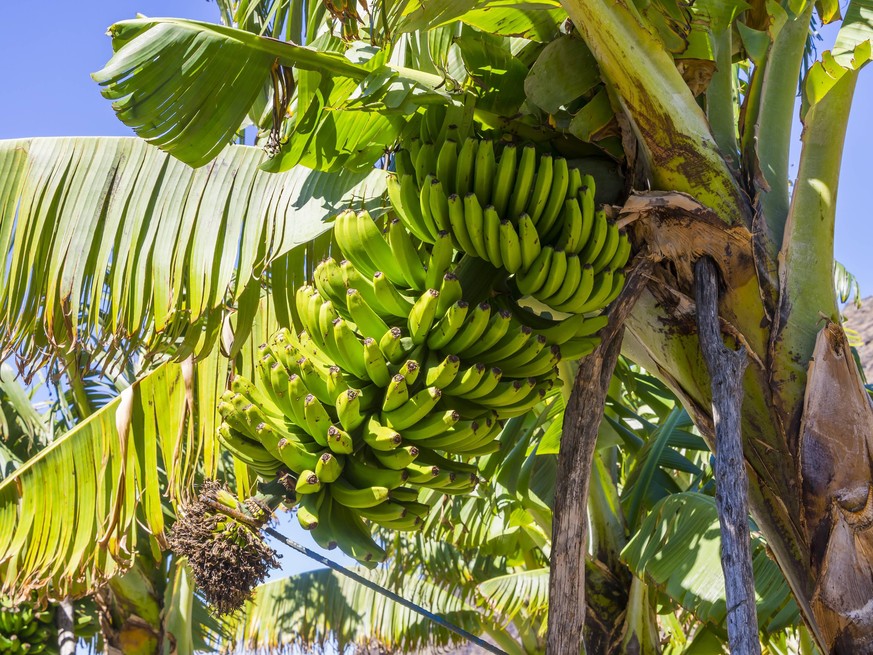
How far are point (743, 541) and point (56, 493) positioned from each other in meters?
2.35

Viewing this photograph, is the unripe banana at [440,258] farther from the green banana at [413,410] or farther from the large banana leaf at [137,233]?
the large banana leaf at [137,233]

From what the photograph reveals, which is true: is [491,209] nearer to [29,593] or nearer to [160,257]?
[160,257]

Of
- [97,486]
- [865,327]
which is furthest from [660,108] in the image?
[865,327]

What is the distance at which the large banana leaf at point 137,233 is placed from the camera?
7.79ft

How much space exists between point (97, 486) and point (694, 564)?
211 centimetres

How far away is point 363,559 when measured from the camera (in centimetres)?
175

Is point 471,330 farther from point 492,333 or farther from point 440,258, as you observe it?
point 440,258

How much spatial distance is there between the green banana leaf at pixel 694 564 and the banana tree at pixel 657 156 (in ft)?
2.86

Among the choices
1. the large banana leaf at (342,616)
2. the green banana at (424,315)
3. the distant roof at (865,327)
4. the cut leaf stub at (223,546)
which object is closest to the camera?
the cut leaf stub at (223,546)

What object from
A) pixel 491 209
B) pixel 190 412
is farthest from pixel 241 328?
pixel 491 209

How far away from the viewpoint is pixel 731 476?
1727mm

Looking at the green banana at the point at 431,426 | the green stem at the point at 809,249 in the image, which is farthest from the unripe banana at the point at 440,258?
the green stem at the point at 809,249

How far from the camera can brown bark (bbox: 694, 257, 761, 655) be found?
159cm

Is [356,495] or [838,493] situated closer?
[356,495]
